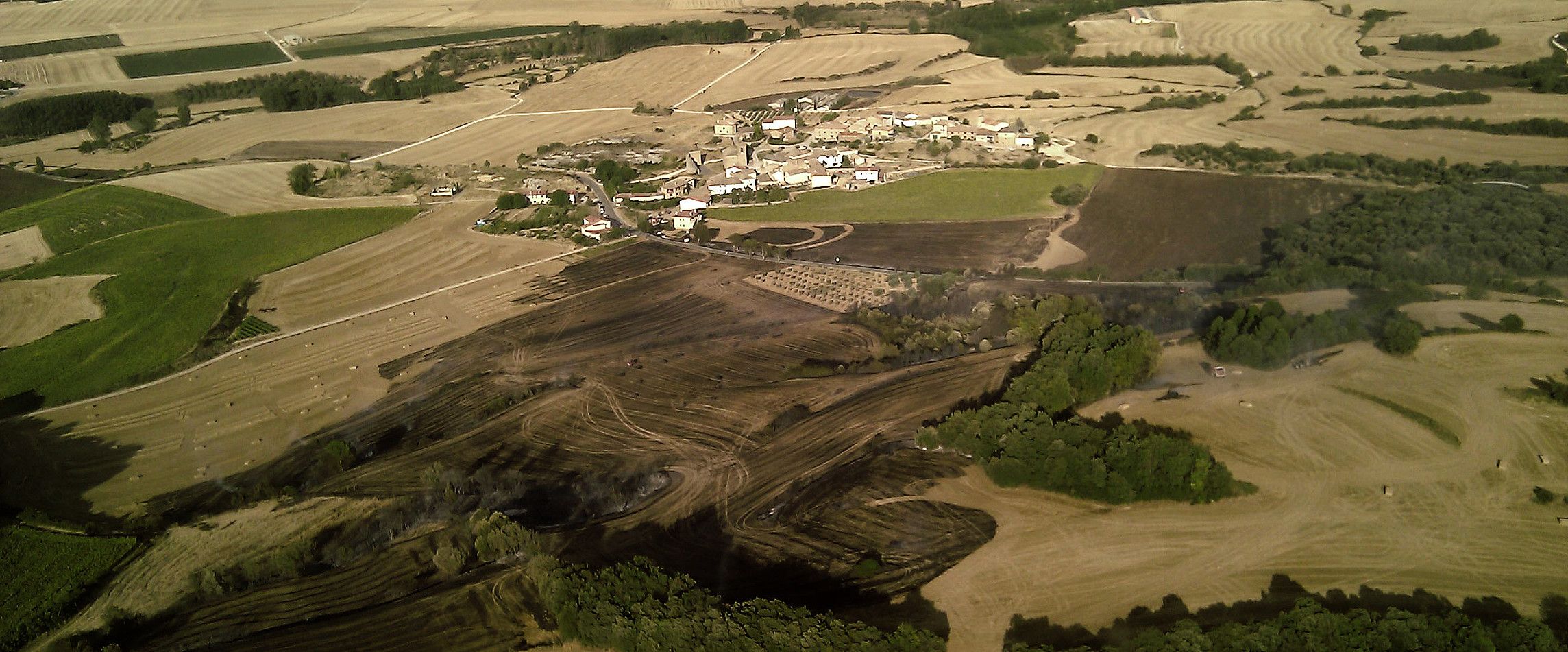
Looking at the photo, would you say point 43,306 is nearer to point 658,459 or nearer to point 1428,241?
point 658,459

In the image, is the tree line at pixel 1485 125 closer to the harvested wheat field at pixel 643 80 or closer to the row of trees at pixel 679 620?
the harvested wheat field at pixel 643 80

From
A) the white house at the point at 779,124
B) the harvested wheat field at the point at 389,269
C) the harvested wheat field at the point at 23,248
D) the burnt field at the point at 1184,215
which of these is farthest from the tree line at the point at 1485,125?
the harvested wheat field at the point at 23,248

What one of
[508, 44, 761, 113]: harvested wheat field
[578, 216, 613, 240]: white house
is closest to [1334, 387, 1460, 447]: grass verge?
[578, 216, 613, 240]: white house

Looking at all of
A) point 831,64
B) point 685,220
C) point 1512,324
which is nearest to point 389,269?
point 685,220

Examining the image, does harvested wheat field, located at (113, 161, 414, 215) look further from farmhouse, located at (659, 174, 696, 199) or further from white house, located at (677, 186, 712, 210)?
white house, located at (677, 186, 712, 210)

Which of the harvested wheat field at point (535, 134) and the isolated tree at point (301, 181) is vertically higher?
the harvested wheat field at point (535, 134)

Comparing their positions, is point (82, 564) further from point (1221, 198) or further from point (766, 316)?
point (1221, 198)

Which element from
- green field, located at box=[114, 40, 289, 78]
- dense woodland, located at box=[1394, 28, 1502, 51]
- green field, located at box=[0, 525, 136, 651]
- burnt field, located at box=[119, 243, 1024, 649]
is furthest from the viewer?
green field, located at box=[114, 40, 289, 78]

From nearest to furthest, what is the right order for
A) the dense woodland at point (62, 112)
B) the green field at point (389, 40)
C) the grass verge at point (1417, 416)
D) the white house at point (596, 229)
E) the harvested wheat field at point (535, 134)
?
the grass verge at point (1417, 416), the white house at point (596, 229), the harvested wheat field at point (535, 134), the dense woodland at point (62, 112), the green field at point (389, 40)

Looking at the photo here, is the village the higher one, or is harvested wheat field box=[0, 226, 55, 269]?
the village
